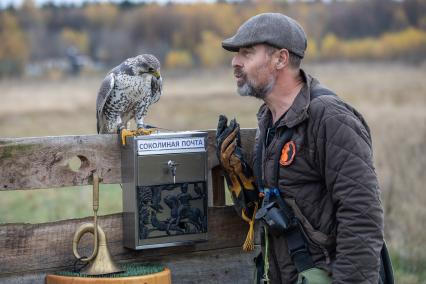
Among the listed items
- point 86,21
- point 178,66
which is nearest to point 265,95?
point 178,66

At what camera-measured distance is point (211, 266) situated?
15.6ft

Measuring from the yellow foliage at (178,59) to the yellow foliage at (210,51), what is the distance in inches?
26.1

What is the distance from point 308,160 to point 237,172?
56 centimetres

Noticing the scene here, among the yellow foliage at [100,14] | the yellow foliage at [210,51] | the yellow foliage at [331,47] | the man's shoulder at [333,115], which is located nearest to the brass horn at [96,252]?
the man's shoulder at [333,115]

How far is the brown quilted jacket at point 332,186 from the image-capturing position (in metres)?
3.72

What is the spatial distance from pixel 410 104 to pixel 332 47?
39.7 feet

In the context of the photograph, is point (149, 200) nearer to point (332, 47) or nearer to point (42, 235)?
point (42, 235)

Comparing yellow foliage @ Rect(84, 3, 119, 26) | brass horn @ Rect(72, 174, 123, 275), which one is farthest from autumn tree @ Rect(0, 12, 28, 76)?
brass horn @ Rect(72, 174, 123, 275)

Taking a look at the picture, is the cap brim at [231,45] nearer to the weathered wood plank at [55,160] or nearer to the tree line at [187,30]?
the weathered wood plank at [55,160]

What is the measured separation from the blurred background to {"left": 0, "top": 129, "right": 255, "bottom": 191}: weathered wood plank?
363 centimetres

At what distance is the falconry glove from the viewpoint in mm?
4281

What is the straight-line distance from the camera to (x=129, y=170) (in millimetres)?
4316

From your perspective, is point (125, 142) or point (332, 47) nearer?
point (125, 142)

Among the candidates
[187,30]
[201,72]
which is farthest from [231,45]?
[187,30]
